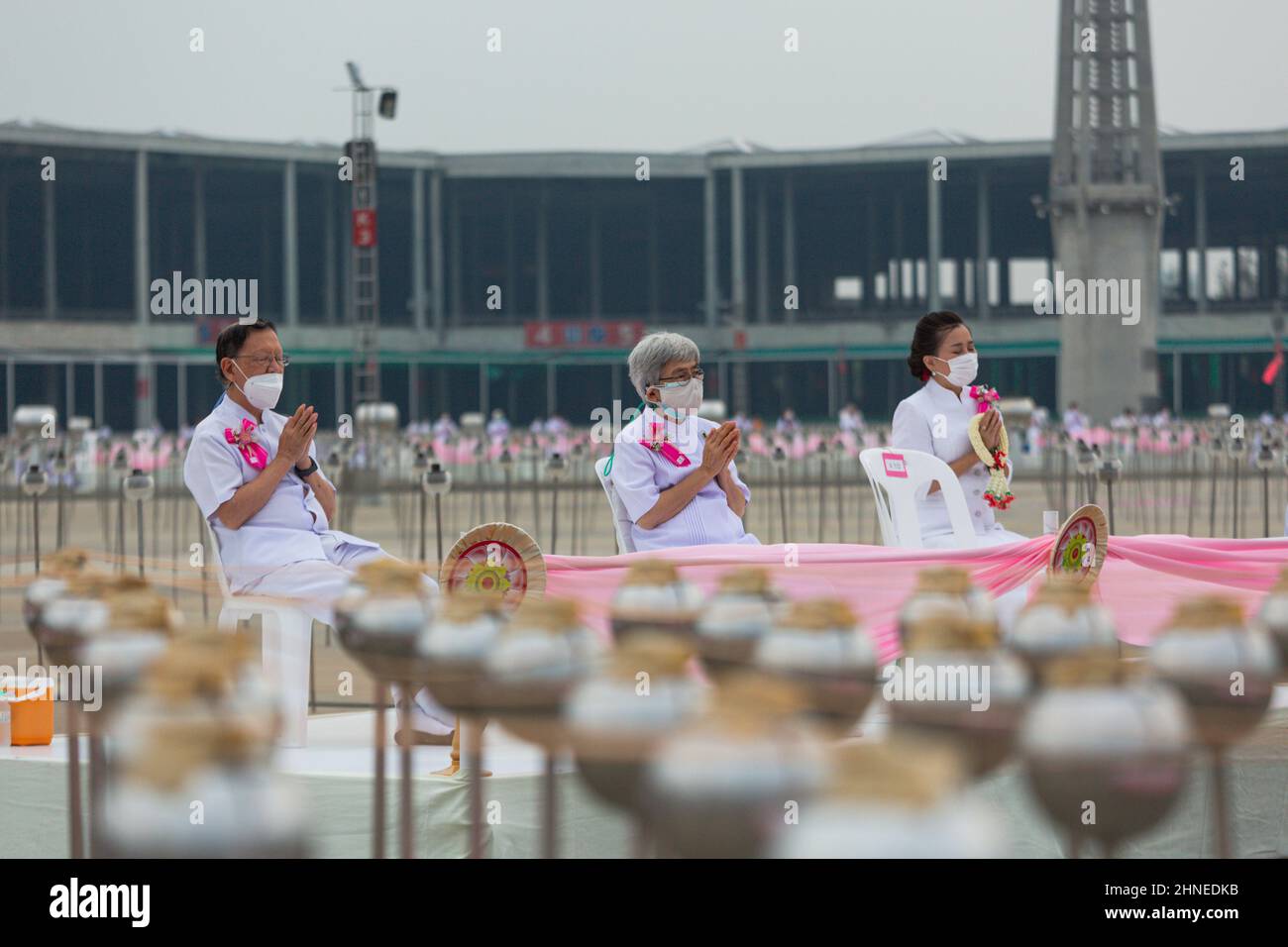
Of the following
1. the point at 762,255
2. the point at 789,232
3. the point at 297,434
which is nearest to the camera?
the point at 297,434

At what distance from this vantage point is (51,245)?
41562 mm

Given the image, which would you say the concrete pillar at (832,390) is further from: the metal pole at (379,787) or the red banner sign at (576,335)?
the metal pole at (379,787)

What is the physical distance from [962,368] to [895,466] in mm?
446

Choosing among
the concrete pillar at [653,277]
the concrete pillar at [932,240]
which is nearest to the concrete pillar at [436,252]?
the concrete pillar at [653,277]

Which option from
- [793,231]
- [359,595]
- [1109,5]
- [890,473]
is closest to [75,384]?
[793,231]

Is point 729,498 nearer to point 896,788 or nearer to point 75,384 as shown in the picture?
point 896,788

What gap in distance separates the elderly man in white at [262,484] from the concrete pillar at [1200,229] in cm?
4445

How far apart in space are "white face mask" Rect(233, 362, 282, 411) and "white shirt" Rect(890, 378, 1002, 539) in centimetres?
195

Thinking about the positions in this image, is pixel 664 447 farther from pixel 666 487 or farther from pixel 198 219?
pixel 198 219

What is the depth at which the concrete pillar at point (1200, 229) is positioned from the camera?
1775 inches

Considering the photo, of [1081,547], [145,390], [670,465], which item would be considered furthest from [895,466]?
[145,390]

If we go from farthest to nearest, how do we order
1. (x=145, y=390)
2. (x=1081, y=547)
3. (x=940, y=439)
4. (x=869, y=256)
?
(x=869, y=256)
(x=145, y=390)
(x=940, y=439)
(x=1081, y=547)
